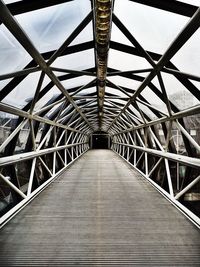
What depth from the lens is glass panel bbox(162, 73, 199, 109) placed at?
4465mm

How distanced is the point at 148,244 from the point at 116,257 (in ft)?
1.46

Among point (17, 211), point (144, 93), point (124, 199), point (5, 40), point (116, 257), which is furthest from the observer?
point (144, 93)

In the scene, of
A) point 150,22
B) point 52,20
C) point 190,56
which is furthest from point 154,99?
point 52,20

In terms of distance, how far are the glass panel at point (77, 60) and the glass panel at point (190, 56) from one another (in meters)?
1.61

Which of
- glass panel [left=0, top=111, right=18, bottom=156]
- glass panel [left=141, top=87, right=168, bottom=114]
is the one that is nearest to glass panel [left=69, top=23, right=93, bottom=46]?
glass panel [left=141, top=87, right=168, bottom=114]

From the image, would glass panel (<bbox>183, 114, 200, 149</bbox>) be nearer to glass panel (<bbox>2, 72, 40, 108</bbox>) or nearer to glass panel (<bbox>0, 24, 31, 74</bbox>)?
glass panel (<bbox>2, 72, 40, 108</bbox>)

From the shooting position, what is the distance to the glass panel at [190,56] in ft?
10.2

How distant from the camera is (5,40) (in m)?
3.11

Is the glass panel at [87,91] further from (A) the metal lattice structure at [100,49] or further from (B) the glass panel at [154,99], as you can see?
(B) the glass panel at [154,99]

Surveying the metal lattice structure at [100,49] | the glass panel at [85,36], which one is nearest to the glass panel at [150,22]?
the metal lattice structure at [100,49]

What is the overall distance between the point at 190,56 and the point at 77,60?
2.16 metres

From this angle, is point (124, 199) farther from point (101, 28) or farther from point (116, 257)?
point (101, 28)

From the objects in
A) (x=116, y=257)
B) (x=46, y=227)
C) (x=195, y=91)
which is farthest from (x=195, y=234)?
(x=195, y=91)

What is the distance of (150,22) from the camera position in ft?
10.8
